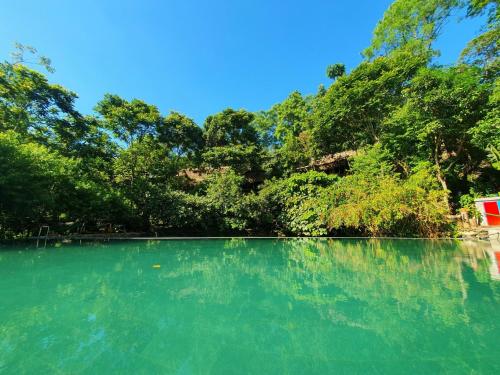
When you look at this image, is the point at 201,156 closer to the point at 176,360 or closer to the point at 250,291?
the point at 250,291

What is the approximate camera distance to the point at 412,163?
11.9m

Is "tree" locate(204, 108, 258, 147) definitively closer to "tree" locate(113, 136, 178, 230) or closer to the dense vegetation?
the dense vegetation

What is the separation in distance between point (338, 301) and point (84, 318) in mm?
3056

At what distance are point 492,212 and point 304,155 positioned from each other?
9186 millimetres

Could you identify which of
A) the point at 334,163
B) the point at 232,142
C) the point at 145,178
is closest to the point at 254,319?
the point at 145,178

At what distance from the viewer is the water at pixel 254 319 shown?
193 centimetres

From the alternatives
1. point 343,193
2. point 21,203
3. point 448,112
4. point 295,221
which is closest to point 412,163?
point 448,112

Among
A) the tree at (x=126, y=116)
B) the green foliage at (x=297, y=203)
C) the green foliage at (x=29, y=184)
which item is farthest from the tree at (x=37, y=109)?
the green foliage at (x=297, y=203)

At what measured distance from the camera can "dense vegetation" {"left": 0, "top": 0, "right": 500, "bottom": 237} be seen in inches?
378

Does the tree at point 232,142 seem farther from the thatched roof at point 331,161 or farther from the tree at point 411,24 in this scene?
the tree at point 411,24

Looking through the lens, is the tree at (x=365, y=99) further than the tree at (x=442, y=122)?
Yes

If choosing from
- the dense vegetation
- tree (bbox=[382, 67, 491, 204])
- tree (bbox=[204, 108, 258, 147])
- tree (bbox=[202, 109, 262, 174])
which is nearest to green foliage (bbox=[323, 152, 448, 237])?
the dense vegetation

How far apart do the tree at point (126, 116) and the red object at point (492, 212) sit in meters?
17.0

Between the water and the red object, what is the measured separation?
18.1ft
